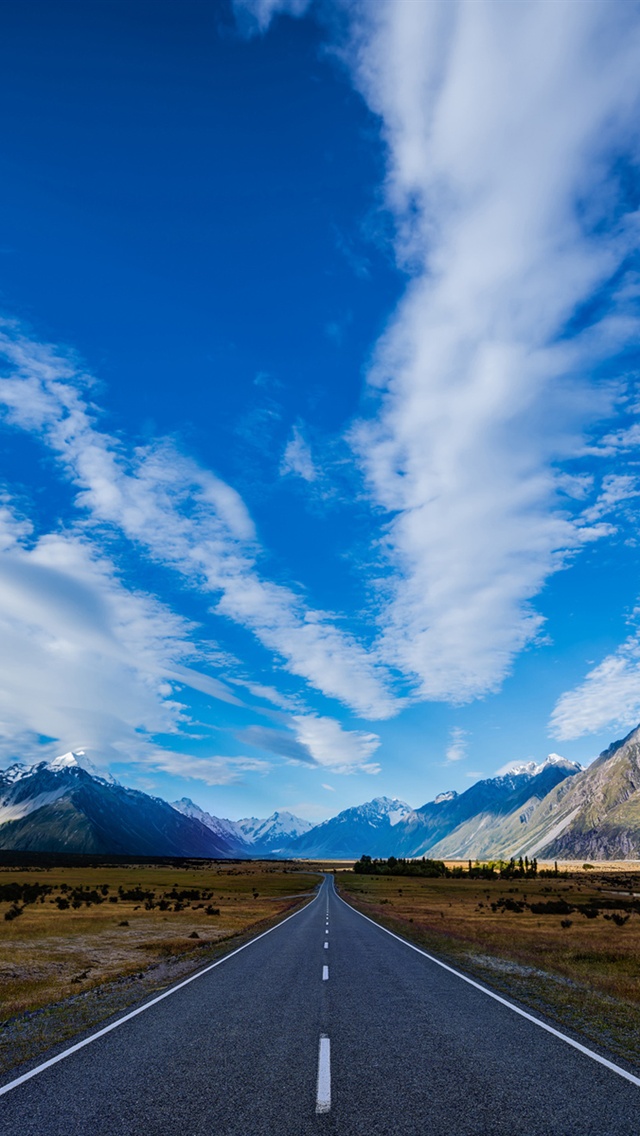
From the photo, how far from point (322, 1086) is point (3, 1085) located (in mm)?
4570

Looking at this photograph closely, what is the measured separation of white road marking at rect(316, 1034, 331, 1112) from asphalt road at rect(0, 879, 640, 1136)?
0.03 metres

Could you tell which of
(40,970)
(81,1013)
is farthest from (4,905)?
(81,1013)

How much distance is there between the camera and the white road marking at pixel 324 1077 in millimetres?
7516

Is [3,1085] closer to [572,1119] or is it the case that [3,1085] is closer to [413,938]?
[572,1119]

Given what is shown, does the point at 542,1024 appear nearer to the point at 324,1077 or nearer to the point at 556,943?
the point at 324,1077

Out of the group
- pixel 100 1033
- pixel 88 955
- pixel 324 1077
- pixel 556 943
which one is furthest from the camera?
pixel 556 943

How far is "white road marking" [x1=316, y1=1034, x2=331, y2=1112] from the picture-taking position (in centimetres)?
752

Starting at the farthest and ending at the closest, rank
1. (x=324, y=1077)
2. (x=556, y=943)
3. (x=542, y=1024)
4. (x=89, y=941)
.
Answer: (x=556, y=943)
(x=89, y=941)
(x=542, y=1024)
(x=324, y=1077)

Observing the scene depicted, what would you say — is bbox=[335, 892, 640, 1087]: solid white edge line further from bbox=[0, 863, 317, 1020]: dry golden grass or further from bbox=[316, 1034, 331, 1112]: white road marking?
bbox=[0, 863, 317, 1020]: dry golden grass

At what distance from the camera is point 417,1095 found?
7906 millimetres

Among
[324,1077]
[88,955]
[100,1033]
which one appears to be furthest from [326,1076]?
[88,955]

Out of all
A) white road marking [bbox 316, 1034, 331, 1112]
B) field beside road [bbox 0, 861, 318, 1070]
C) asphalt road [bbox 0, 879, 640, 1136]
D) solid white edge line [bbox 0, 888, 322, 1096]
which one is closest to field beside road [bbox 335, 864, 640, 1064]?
asphalt road [bbox 0, 879, 640, 1136]

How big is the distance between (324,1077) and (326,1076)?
52 mm

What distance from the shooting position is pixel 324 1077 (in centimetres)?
857
